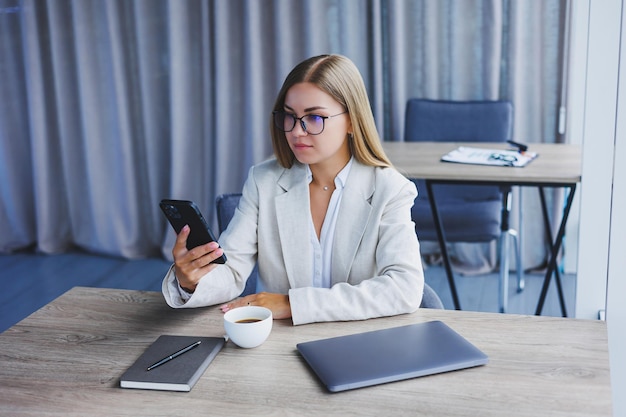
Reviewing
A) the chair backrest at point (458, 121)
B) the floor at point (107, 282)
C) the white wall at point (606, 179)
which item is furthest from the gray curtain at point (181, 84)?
the white wall at point (606, 179)

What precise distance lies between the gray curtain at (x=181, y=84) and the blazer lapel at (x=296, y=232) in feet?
6.83

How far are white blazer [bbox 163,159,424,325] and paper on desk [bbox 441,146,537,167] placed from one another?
3.77 ft

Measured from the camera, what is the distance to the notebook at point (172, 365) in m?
1.21

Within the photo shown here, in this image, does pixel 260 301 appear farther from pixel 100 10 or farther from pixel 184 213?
pixel 100 10

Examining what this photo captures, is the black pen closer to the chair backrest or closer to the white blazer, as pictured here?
the white blazer

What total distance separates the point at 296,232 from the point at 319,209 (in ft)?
0.31

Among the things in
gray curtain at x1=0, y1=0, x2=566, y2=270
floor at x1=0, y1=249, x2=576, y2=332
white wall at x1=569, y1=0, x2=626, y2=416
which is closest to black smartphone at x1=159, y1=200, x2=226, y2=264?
white wall at x1=569, y1=0, x2=626, y2=416

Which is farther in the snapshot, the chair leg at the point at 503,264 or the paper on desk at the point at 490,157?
the chair leg at the point at 503,264

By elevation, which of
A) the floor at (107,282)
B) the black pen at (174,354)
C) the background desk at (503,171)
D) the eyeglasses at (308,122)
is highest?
the eyeglasses at (308,122)

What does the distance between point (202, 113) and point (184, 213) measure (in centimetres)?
279

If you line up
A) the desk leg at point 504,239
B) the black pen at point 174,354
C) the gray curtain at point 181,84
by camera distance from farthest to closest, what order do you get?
the gray curtain at point 181,84, the desk leg at point 504,239, the black pen at point 174,354

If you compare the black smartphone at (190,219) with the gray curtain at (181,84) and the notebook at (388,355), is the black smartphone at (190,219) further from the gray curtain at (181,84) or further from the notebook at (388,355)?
the gray curtain at (181,84)

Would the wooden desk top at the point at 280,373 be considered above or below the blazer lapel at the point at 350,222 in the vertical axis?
below

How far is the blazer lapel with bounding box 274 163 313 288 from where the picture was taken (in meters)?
1.77
